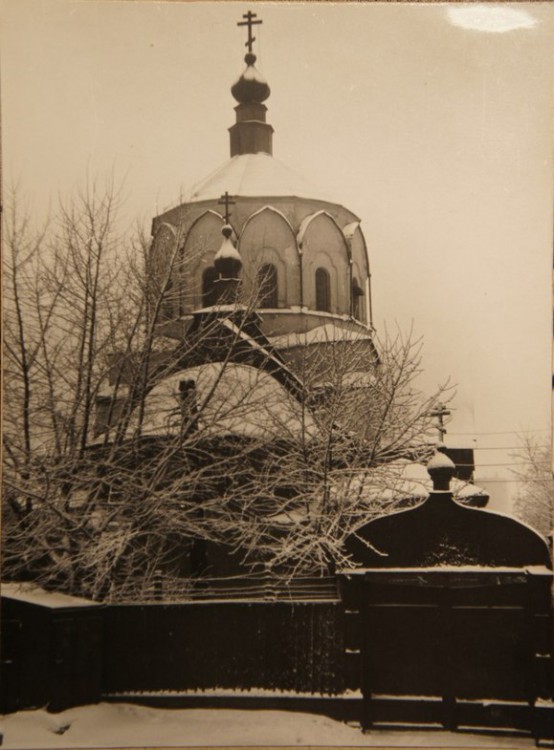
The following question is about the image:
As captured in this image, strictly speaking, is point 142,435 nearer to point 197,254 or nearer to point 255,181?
point 197,254

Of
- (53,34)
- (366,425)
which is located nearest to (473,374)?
(366,425)

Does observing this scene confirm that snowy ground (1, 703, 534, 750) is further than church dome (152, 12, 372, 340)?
No

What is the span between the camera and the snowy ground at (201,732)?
203 inches

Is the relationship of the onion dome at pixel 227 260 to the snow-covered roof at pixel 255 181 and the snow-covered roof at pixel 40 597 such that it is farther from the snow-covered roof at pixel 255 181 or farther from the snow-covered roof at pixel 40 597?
the snow-covered roof at pixel 40 597

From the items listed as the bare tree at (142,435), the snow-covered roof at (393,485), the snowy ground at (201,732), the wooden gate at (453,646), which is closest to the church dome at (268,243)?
the bare tree at (142,435)

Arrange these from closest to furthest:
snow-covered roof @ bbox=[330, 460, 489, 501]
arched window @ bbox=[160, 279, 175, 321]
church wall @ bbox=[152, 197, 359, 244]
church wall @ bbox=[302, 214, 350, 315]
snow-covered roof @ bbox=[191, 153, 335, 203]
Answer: arched window @ bbox=[160, 279, 175, 321]
snow-covered roof @ bbox=[330, 460, 489, 501]
snow-covered roof @ bbox=[191, 153, 335, 203]
church wall @ bbox=[152, 197, 359, 244]
church wall @ bbox=[302, 214, 350, 315]

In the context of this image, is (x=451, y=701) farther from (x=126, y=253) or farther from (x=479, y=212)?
(x=126, y=253)

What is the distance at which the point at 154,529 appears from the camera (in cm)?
640

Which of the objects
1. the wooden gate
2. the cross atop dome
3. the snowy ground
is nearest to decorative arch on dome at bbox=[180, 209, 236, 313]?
the cross atop dome

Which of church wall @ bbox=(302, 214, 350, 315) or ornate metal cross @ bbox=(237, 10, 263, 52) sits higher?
ornate metal cross @ bbox=(237, 10, 263, 52)

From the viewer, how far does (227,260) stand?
9.03 m

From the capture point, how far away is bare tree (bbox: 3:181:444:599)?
19.8ft

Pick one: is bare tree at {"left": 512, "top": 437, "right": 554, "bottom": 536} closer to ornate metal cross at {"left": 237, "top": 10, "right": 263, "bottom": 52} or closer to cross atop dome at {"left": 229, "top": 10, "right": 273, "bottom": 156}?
cross atop dome at {"left": 229, "top": 10, "right": 273, "bottom": 156}

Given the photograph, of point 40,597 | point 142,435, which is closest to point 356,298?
point 142,435
